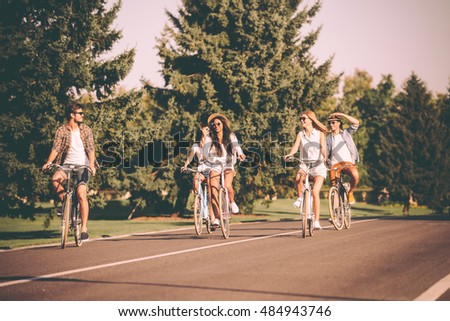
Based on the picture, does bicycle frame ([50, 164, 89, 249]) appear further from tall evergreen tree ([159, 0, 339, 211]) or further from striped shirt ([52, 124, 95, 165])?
tall evergreen tree ([159, 0, 339, 211])

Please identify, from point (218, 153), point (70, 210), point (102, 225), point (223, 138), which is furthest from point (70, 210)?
point (102, 225)

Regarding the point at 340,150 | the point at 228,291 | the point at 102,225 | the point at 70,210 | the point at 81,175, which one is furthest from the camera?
the point at 102,225

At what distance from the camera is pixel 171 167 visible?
2920cm

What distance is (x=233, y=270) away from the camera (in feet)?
24.6

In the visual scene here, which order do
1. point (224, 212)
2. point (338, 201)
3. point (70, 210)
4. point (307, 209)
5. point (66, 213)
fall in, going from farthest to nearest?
point (338, 201) < point (224, 212) < point (307, 209) < point (70, 210) < point (66, 213)

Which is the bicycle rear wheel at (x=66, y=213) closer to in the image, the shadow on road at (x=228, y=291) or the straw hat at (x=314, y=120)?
the shadow on road at (x=228, y=291)

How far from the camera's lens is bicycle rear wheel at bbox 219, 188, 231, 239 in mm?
11922

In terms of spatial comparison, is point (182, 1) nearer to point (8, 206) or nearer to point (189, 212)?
point (189, 212)

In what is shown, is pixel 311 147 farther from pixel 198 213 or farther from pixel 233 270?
pixel 233 270

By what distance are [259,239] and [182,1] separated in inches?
870

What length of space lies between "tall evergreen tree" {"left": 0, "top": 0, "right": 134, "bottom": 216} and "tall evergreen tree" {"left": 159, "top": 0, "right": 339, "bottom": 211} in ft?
43.7

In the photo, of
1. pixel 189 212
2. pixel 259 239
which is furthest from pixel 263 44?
pixel 259 239

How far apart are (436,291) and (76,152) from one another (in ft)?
21.2
